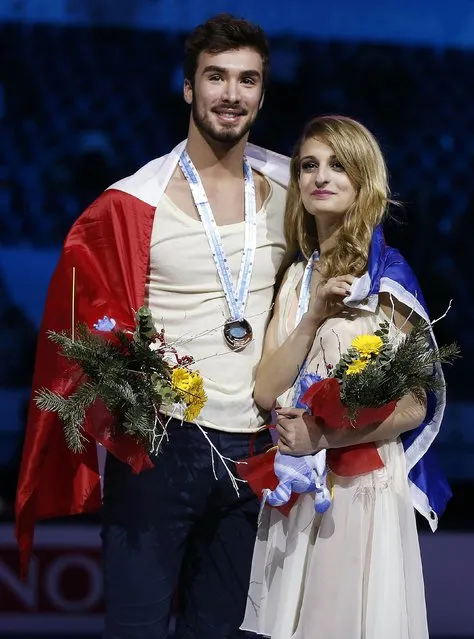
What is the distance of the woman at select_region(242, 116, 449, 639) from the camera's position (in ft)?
10.7

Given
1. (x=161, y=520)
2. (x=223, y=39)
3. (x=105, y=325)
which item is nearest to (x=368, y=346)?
(x=105, y=325)

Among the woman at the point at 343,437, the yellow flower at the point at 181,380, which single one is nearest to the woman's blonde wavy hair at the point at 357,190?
the woman at the point at 343,437

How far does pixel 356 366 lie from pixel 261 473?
463 mm

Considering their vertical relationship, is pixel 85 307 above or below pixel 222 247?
below

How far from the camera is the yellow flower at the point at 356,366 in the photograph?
311 cm

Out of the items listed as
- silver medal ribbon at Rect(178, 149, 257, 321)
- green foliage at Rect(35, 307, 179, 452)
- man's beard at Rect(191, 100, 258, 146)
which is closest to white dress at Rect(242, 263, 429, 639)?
silver medal ribbon at Rect(178, 149, 257, 321)

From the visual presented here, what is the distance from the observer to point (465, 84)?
17.8ft

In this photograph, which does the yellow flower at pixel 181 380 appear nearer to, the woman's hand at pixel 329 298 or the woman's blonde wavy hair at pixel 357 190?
the woman's hand at pixel 329 298

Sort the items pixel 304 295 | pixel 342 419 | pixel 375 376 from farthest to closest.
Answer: pixel 304 295, pixel 342 419, pixel 375 376

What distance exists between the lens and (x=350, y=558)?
3268 mm

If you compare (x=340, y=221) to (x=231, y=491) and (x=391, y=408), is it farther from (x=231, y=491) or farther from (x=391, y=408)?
(x=231, y=491)

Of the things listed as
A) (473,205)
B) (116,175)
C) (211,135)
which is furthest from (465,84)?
(211,135)

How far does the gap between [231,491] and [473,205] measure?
234 cm

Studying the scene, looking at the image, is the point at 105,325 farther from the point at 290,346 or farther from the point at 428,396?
the point at 428,396
